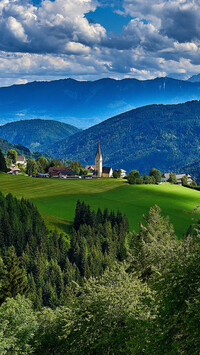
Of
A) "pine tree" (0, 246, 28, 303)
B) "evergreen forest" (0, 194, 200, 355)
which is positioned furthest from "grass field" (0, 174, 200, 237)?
"evergreen forest" (0, 194, 200, 355)

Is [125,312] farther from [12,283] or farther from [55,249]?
[55,249]

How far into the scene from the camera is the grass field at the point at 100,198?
11406 centimetres

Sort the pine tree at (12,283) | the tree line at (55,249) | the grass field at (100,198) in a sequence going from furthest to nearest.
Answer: the grass field at (100,198), the tree line at (55,249), the pine tree at (12,283)

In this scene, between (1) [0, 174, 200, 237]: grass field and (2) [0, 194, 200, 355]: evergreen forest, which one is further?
(1) [0, 174, 200, 237]: grass field

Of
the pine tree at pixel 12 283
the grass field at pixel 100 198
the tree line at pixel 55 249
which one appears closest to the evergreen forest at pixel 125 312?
the pine tree at pixel 12 283

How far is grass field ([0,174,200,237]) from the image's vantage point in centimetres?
11406

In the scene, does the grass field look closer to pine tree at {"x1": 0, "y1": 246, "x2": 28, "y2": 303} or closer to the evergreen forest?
pine tree at {"x1": 0, "y1": 246, "x2": 28, "y2": 303}

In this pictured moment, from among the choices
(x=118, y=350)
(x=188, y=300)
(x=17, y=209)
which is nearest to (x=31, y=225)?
(x=17, y=209)

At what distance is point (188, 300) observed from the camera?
14.5 meters

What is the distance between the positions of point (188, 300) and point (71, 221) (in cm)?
9584

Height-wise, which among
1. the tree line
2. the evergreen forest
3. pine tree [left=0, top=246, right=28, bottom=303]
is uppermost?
the evergreen forest

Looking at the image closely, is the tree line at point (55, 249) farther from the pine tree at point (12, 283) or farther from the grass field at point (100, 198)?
the pine tree at point (12, 283)

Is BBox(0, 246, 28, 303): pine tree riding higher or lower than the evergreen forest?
lower

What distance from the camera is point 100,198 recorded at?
456 feet
